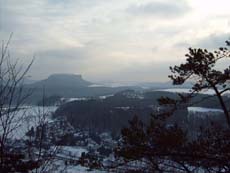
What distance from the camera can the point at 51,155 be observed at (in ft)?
20.7

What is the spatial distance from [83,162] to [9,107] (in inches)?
172

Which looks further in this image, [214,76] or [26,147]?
[214,76]

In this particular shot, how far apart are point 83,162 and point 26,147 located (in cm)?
241

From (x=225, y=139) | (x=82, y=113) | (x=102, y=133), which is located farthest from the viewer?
(x=82, y=113)

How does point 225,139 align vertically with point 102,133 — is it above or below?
above

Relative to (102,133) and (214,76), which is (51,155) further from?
(102,133)

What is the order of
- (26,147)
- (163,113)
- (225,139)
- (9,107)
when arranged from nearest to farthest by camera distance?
(9,107), (26,147), (225,139), (163,113)

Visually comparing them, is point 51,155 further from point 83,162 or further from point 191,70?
point 191,70

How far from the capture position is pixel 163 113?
8883 mm

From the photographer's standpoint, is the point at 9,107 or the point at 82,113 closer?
the point at 9,107

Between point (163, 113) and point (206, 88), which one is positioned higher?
point (206, 88)

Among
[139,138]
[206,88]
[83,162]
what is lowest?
[83,162]

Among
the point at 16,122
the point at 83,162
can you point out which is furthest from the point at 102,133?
the point at 16,122

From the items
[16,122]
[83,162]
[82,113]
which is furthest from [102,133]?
[16,122]
